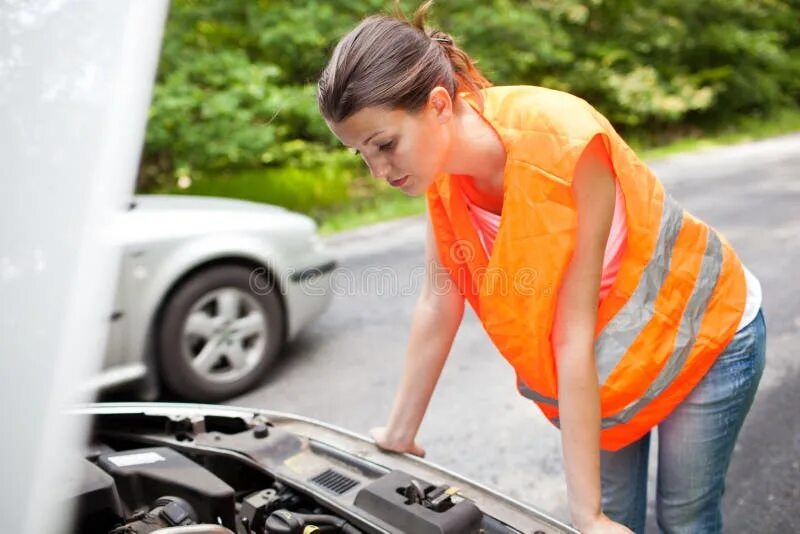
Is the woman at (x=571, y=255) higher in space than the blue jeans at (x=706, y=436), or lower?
higher

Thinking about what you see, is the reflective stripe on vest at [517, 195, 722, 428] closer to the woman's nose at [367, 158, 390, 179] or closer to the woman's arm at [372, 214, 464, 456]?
the woman's arm at [372, 214, 464, 456]

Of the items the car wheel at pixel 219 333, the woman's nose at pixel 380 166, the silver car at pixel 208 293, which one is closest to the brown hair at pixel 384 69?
the woman's nose at pixel 380 166

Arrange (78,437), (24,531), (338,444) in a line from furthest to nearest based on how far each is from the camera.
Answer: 1. (338,444)
2. (78,437)
3. (24,531)

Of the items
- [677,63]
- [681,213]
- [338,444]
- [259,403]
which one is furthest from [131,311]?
[677,63]

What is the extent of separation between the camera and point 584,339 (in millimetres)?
1456

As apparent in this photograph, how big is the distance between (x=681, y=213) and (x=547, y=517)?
0.72 metres

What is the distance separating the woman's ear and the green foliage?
0.44 m

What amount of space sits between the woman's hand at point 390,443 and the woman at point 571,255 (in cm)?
39

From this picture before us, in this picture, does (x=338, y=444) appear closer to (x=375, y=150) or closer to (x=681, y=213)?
(x=375, y=150)

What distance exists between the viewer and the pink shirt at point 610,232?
153cm

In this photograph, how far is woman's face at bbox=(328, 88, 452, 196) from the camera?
1457mm

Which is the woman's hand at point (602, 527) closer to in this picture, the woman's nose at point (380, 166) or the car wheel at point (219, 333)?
the woman's nose at point (380, 166)

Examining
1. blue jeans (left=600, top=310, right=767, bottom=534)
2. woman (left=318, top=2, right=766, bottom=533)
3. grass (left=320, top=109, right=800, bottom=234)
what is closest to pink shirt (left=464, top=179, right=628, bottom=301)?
woman (left=318, top=2, right=766, bottom=533)

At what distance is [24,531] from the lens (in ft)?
3.56
